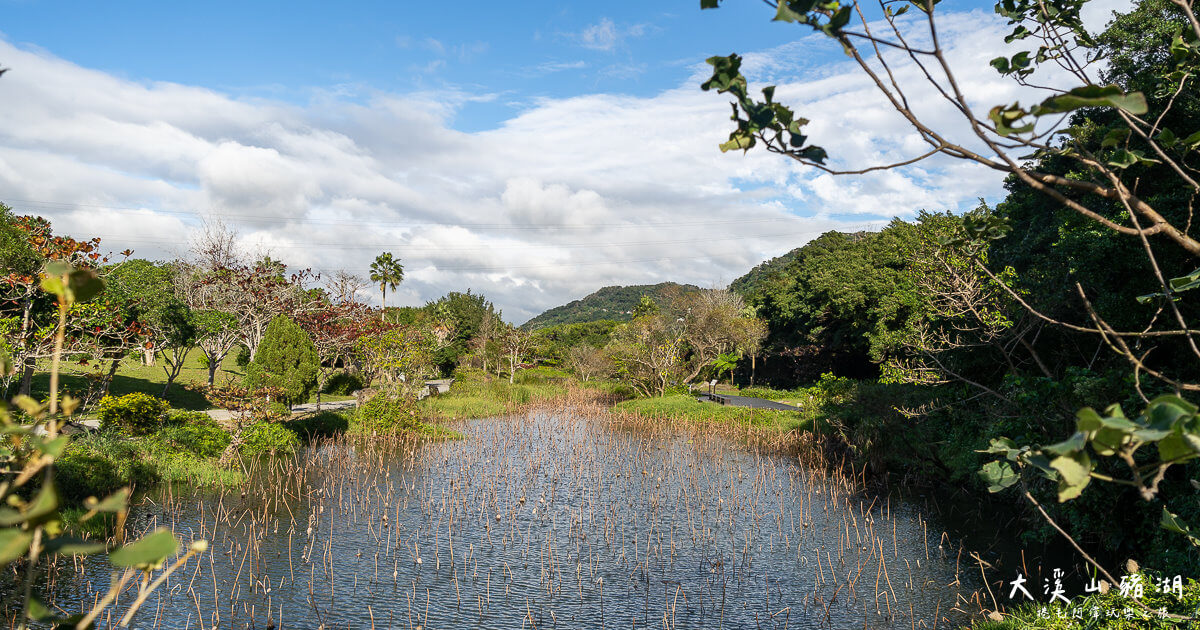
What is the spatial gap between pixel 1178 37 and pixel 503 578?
8117 mm

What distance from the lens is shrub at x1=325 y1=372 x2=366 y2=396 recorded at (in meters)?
26.3

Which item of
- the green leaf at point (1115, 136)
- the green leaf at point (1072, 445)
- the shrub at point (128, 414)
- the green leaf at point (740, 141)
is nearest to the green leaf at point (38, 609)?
the green leaf at point (1072, 445)

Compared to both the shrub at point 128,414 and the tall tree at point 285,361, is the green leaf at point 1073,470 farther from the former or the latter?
the tall tree at point 285,361

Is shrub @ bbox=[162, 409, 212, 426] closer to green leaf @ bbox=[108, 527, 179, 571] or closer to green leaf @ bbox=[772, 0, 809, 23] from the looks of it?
green leaf @ bbox=[108, 527, 179, 571]

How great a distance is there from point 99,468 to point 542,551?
7.02 metres

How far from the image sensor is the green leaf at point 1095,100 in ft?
3.75

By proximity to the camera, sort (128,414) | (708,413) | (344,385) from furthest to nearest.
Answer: (344,385) → (708,413) → (128,414)

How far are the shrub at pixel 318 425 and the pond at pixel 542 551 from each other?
2070 mm

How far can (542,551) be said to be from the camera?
9.09 m

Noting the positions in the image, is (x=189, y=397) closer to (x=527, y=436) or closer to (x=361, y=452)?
(x=361, y=452)

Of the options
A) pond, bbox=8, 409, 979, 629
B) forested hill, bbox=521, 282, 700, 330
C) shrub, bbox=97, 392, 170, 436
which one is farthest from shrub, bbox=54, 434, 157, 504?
forested hill, bbox=521, 282, 700, 330

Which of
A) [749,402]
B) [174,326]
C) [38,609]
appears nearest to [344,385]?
[174,326]

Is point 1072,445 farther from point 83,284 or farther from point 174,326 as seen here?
point 174,326

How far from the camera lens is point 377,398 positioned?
18031mm
